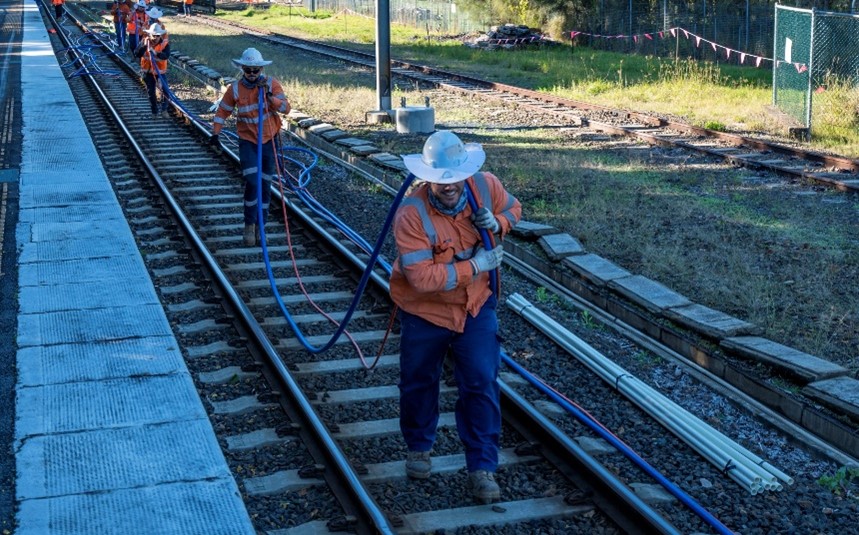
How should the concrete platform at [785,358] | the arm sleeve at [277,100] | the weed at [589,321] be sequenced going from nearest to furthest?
the concrete platform at [785,358] → the weed at [589,321] → the arm sleeve at [277,100]

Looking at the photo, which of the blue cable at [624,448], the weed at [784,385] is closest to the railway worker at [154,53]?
the blue cable at [624,448]

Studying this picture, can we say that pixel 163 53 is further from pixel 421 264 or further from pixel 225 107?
pixel 421 264

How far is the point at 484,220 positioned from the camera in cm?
565

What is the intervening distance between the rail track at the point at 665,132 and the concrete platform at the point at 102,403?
9.05 metres

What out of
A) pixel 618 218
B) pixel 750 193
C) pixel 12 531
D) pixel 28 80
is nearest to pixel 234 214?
pixel 618 218

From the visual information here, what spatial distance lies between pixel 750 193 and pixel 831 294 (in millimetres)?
4694

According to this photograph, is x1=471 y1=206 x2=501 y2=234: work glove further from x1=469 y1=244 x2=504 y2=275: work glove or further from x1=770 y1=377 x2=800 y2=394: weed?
x1=770 y1=377 x2=800 y2=394: weed

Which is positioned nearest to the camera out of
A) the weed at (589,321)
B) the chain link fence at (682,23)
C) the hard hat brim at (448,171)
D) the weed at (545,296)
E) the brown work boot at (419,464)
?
the hard hat brim at (448,171)

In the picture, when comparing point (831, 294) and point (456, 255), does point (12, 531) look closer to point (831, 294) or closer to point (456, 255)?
point (456, 255)

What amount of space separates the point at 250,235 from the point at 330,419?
15.4 ft

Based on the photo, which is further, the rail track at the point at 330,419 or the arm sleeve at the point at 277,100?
the arm sleeve at the point at 277,100

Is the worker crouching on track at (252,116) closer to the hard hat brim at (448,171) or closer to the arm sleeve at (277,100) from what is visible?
the arm sleeve at (277,100)

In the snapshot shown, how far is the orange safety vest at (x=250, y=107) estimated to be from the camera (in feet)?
36.5

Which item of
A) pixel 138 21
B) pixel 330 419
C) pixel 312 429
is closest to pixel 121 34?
pixel 138 21
